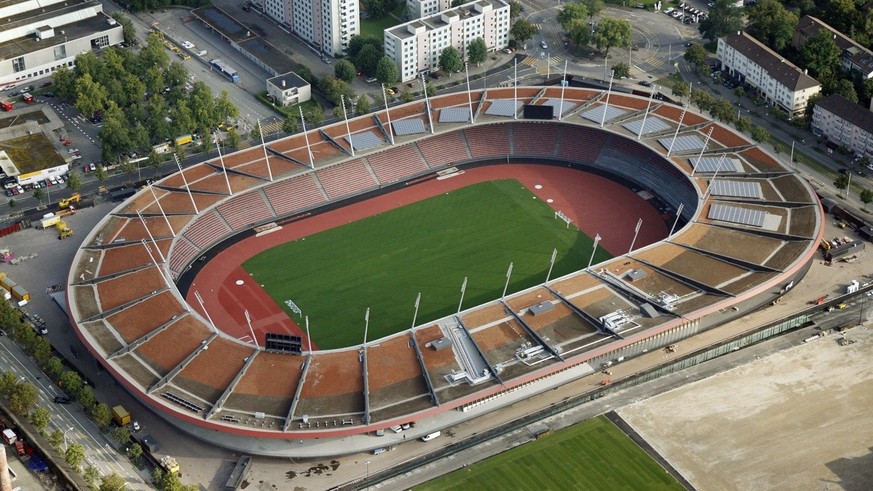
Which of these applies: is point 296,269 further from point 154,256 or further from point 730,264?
point 730,264

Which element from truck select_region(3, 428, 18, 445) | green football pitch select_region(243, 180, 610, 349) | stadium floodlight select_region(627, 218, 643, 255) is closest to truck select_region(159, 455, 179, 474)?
truck select_region(3, 428, 18, 445)

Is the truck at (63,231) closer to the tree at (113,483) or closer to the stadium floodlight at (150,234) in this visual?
the stadium floodlight at (150,234)

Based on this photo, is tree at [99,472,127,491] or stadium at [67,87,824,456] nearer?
tree at [99,472,127,491]

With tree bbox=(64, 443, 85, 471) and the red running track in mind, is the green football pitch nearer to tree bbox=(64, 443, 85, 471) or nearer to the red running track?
the red running track

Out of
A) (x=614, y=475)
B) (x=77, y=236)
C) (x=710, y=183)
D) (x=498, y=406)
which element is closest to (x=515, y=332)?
(x=498, y=406)

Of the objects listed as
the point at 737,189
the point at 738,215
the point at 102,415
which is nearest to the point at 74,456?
the point at 102,415
